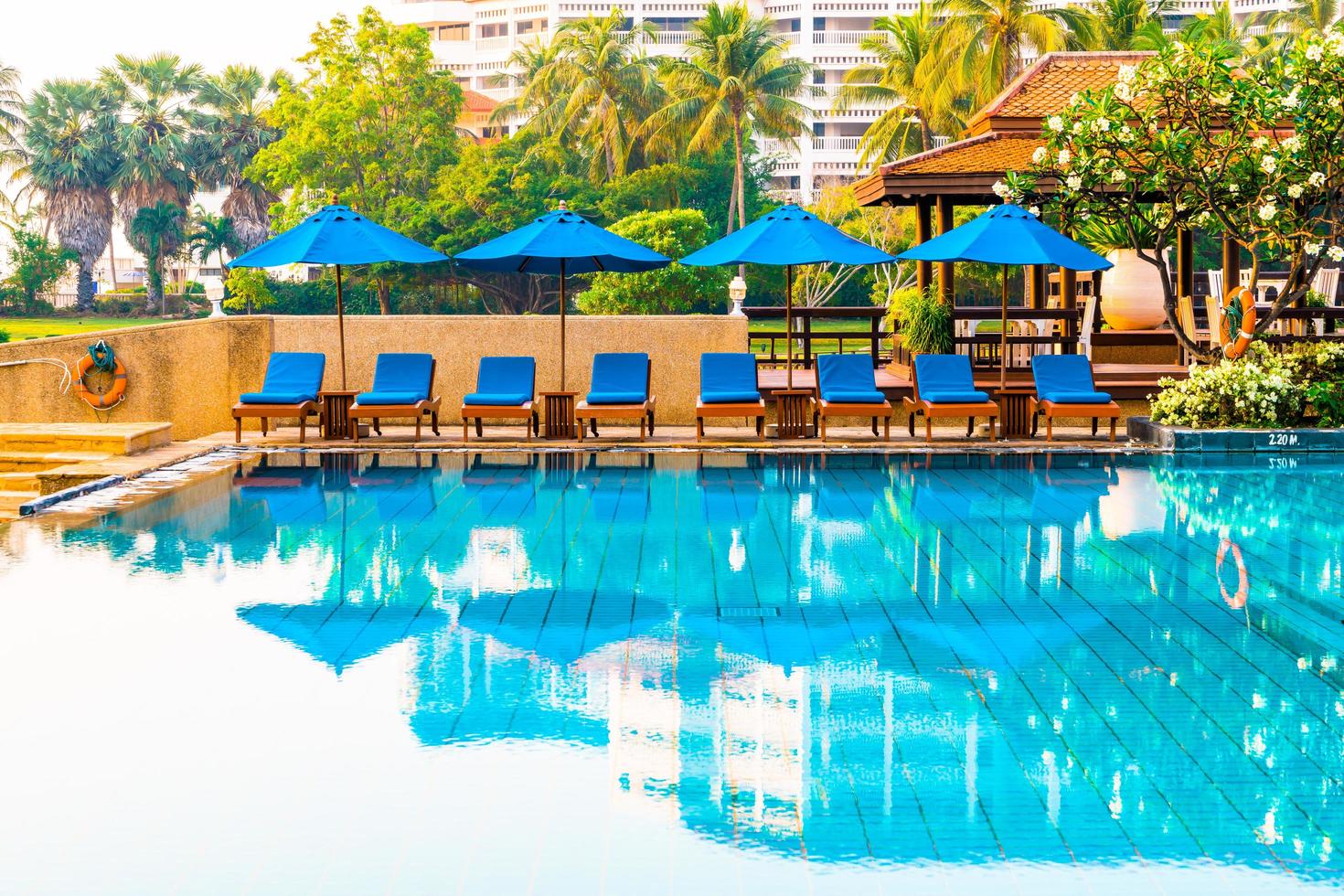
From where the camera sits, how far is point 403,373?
47.4 feet

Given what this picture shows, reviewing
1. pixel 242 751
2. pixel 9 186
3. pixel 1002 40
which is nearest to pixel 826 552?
pixel 242 751

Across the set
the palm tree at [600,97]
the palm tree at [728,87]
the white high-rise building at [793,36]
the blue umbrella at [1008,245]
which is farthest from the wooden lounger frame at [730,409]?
the white high-rise building at [793,36]

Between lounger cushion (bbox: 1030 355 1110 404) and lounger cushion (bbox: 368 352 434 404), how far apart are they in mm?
5895

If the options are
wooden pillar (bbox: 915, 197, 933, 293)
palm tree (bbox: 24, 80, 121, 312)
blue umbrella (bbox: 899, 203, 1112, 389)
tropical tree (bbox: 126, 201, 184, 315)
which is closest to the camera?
blue umbrella (bbox: 899, 203, 1112, 389)

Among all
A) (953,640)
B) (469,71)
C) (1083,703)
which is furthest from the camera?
(469,71)

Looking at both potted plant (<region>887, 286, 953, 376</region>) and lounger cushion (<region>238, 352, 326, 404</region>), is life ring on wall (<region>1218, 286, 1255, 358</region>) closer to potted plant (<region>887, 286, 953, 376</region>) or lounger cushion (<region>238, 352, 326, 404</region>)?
potted plant (<region>887, 286, 953, 376</region>)

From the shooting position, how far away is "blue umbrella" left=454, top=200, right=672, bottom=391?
13.9 m

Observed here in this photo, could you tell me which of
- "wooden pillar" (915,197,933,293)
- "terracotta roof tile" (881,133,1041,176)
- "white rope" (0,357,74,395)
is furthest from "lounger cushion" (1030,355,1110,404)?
"white rope" (0,357,74,395)

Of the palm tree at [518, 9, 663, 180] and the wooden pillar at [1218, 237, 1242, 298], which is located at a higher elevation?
the palm tree at [518, 9, 663, 180]

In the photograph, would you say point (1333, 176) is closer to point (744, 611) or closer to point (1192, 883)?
point (744, 611)

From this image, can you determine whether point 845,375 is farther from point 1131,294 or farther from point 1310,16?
point 1310,16

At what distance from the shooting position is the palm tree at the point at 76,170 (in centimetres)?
7300

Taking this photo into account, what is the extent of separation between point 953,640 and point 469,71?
97.6m

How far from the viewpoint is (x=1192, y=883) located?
398cm
